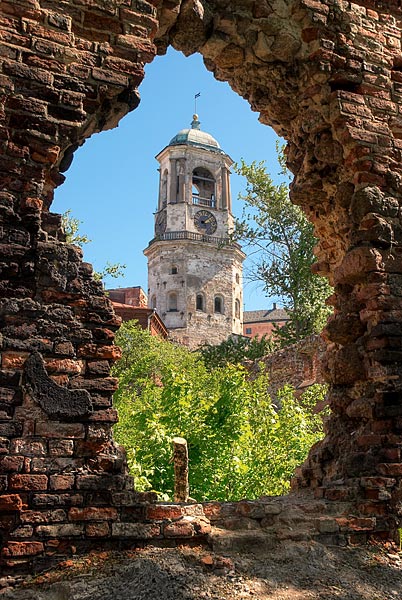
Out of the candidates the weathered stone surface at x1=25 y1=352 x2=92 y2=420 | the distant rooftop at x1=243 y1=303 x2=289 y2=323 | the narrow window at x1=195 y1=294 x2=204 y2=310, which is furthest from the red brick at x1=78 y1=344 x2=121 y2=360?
the distant rooftop at x1=243 y1=303 x2=289 y2=323

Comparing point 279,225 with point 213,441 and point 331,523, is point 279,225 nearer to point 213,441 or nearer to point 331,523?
point 213,441

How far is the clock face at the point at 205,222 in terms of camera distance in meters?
45.1

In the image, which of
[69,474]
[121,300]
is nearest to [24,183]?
[69,474]

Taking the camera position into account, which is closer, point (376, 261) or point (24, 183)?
point (24, 183)

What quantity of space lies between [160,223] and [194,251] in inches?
174

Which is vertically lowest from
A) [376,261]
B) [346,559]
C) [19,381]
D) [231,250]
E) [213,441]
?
[346,559]

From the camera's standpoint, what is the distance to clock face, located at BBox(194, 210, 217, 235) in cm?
4506

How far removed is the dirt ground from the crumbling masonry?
14 cm

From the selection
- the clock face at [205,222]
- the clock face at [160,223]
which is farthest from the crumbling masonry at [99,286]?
the clock face at [160,223]

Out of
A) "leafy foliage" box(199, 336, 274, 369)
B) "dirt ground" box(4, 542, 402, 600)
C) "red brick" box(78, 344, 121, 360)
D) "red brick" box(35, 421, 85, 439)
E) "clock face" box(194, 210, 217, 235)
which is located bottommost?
"dirt ground" box(4, 542, 402, 600)

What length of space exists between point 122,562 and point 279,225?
70.7 feet

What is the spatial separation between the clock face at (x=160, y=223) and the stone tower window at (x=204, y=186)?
3.17m

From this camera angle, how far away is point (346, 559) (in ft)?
12.0

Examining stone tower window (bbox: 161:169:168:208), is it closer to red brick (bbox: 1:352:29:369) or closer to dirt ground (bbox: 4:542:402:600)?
red brick (bbox: 1:352:29:369)
